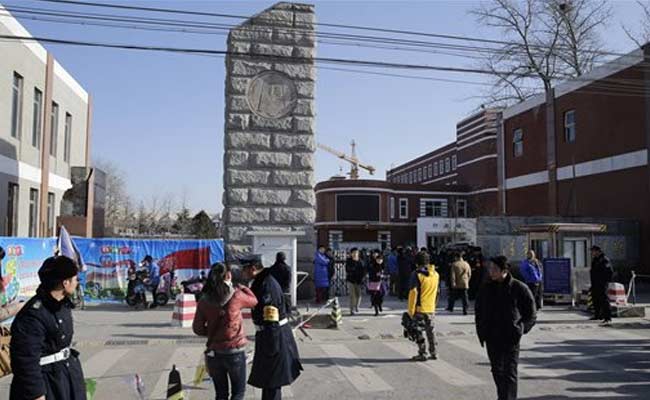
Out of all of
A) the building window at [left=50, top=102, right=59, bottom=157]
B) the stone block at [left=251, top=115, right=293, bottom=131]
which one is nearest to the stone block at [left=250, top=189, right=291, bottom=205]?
the stone block at [left=251, top=115, right=293, bottom=131]

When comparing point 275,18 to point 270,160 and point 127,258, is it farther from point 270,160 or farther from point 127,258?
point 127,258

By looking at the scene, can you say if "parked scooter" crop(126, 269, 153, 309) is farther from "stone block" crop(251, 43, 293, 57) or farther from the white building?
the white building

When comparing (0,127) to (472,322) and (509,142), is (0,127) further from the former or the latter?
(509,142)

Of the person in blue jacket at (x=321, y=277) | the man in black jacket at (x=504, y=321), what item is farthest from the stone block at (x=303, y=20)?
the man in black jacket at (x=504, y=321)

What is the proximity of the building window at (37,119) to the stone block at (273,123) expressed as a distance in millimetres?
14470

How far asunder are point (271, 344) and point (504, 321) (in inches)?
101

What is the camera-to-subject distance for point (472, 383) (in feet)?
28.0

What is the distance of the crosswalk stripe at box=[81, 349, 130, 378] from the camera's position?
9377mm

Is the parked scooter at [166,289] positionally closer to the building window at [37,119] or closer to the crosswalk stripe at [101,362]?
the crosswalk stripe at [101,362]

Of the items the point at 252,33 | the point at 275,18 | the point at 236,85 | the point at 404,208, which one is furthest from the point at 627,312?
the point at 404,208

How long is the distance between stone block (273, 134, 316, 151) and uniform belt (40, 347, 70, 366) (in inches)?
521

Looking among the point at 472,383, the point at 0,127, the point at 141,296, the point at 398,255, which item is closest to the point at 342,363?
the point at 472,383

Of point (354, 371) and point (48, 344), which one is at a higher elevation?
point (48, 344)

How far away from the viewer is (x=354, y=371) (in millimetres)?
9383
